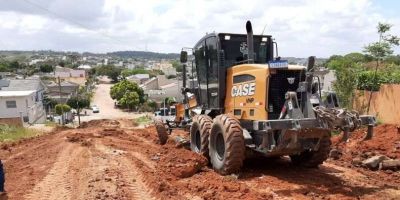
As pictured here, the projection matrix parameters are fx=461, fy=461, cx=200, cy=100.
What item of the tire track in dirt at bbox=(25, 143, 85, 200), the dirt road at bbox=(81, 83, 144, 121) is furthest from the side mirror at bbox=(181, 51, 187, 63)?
the dirt road at bbox=(81, 83, 144, 121)

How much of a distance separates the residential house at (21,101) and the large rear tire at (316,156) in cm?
3818

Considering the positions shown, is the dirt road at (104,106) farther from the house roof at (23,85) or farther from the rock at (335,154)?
the rock at (335,154)

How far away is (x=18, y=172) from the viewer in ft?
35.3

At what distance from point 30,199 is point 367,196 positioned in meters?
5.85

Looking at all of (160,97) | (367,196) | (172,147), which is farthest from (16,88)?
(367,196)

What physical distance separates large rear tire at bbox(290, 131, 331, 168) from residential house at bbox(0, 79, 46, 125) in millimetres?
38175

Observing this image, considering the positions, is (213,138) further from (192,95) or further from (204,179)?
(192,95)

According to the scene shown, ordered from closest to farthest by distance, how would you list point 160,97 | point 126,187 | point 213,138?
point 126,187
point 213,138
point 160,97

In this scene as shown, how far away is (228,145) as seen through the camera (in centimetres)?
927

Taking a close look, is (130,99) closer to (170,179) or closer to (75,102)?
(75,102)

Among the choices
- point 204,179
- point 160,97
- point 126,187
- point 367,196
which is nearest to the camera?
point 367,196

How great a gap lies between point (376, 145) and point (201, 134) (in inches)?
217

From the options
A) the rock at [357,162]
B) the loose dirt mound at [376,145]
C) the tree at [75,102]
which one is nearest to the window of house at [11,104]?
the tree at [75,102]

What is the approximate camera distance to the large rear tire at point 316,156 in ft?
33.1
